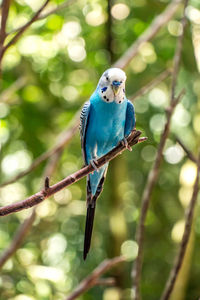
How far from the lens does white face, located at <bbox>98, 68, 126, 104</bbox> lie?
192 centimetres

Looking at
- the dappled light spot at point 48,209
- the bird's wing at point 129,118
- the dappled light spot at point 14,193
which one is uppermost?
the dappled light spot at point 14,193

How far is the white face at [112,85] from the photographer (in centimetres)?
192

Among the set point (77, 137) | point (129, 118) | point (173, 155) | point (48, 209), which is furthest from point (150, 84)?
point (48, 209)

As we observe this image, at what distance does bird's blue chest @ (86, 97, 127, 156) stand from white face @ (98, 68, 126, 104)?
87 mm

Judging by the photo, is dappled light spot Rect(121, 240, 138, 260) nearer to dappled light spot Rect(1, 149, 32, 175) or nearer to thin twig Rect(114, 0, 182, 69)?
dappled light spot Rect(1, 149, 32, 175)

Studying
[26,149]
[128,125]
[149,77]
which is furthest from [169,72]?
[26,149]

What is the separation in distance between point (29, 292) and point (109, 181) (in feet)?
3.65

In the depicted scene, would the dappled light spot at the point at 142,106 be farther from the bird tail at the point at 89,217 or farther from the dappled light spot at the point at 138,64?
the bird tail at the point at 89,217

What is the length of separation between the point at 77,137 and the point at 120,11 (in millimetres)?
1134

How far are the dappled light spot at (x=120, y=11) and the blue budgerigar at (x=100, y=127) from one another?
5.66 ft

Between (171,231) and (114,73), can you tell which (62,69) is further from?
(114,73)

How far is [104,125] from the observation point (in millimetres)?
2377

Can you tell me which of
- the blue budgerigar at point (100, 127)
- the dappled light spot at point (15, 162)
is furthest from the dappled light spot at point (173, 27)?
the blue budgerigar at point (100, 127)

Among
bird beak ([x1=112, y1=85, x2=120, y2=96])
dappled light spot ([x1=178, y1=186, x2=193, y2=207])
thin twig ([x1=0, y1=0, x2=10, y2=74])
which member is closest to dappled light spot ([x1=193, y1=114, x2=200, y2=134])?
dappled light spot ([x1=178, y1=186, x2=193, y2=207])
